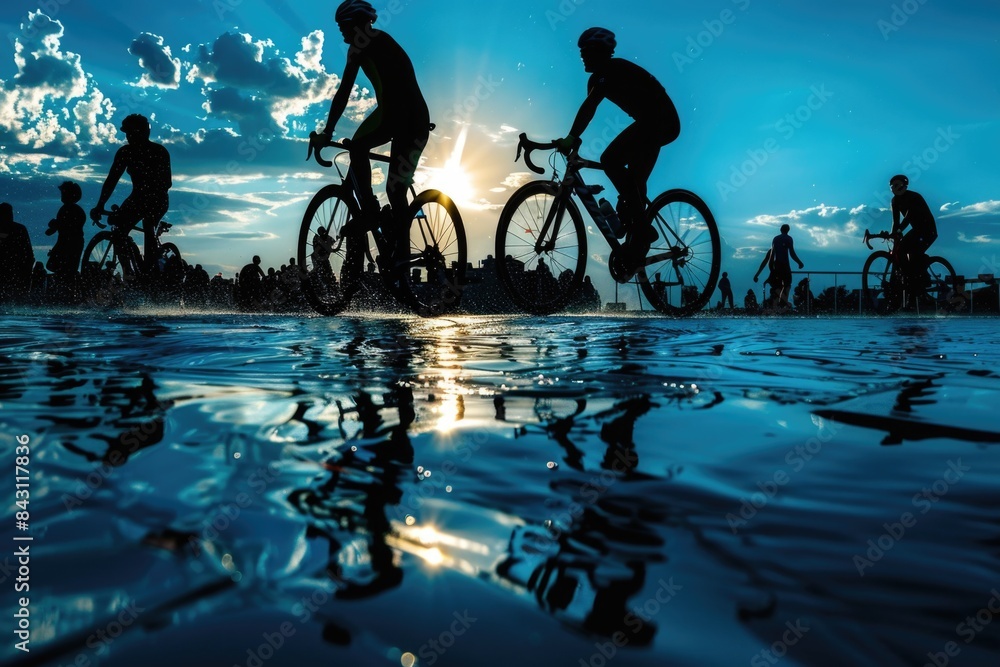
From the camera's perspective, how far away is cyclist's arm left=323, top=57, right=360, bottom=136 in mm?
7008

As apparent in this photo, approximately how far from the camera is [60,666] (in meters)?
0.78

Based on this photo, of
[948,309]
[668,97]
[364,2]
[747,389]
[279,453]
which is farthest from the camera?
[948,309]

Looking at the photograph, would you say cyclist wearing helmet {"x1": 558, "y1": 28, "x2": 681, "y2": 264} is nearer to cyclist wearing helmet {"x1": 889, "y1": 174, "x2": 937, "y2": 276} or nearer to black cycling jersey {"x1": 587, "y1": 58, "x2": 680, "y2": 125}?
black cycling jersey {"x1": 587, "y1": 58, "x2": 680, "y2": 125}

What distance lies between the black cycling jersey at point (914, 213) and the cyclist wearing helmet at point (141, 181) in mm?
11092

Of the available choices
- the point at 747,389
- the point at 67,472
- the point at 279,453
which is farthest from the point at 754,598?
the point at 747,389

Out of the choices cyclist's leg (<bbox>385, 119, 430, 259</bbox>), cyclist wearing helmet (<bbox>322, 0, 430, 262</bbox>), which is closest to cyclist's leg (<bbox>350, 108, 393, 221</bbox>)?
cyclist wearing helmet (<bbox>322, 0, 430, 262</bbox>)

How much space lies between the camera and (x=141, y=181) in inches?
417

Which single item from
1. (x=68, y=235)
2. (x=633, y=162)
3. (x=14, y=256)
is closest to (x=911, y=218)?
(x=633, y=162)

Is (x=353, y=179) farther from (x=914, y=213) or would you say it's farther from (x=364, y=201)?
(x=914, y=213)

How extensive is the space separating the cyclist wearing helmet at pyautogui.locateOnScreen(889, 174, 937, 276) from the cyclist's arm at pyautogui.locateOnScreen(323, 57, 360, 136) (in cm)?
972

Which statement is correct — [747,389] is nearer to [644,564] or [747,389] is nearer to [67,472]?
[644,564]

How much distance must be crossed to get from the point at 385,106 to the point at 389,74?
0.89 ft

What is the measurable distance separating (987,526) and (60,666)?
1.29m

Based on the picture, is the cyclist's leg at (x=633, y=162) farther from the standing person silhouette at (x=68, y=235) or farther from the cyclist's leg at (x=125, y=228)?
the standing person silhouette at (x=68, y=235)
